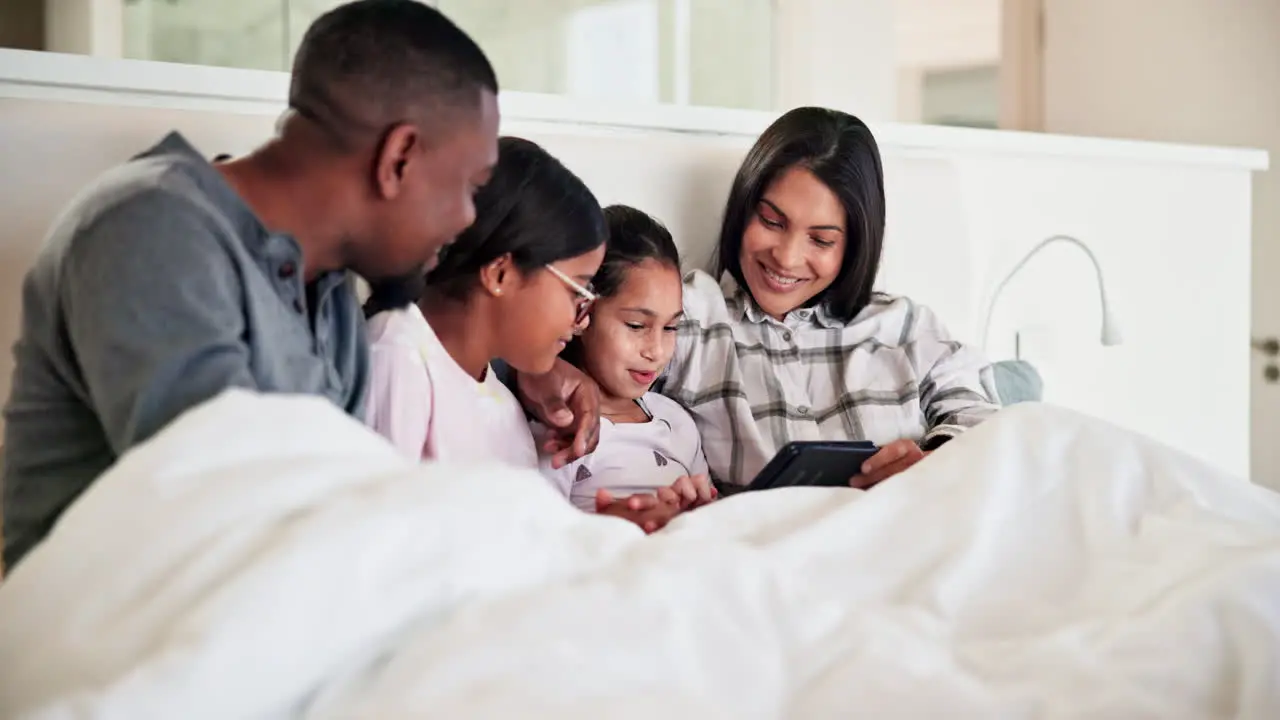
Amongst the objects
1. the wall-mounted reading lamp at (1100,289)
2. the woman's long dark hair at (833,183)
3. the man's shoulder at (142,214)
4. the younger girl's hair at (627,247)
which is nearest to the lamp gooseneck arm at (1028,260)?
the wall-mounted reading lamp at (1100,289)

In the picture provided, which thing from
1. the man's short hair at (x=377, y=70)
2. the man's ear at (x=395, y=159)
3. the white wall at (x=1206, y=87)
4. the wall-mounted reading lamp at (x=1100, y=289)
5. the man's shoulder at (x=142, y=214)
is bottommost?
the wall-mounted reading lamp at (x=1100, y=289)

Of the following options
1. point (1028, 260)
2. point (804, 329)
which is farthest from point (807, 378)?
point (1028, 260)

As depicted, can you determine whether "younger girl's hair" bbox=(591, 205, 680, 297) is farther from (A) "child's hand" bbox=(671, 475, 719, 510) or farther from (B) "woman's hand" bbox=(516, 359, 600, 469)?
(A) "child's hand" bbox=(671, 475, 719, 510)

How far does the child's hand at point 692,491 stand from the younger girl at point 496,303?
0.22 metres

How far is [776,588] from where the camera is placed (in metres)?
0.90

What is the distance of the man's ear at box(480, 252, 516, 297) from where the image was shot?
5.09ft

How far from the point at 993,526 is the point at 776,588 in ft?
1.01

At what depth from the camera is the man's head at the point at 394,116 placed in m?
1.19

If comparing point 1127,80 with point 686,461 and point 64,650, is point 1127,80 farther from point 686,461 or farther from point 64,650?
point 64,650

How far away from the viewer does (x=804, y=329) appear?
6.65 ft

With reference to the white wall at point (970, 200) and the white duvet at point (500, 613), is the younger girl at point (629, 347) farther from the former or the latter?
the white duvet at point (500, 613)

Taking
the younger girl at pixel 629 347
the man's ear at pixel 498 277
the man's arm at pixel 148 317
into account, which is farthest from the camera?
the younger girl at pixel 629 347

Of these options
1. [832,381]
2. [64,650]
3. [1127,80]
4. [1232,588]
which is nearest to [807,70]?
[1127,80]

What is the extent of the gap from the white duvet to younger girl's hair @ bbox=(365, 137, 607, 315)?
0.60 meters
